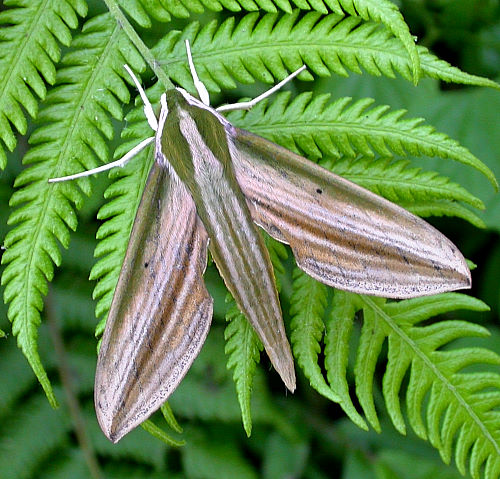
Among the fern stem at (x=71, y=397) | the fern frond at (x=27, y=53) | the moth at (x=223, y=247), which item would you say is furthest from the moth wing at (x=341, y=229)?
the fern stem at (x=71, y=397)

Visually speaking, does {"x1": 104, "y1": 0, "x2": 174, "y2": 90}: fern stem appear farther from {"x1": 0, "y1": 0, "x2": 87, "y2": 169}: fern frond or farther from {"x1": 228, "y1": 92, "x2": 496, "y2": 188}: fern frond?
{"x1": 228, "y1": 92, "x2": 496, "y2": 188}: fern frond

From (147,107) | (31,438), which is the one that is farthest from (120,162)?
(31,438)

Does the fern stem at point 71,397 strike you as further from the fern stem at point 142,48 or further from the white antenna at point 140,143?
the fern stem at point 142,48

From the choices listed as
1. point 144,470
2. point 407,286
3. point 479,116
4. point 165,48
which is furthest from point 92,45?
point 479,116

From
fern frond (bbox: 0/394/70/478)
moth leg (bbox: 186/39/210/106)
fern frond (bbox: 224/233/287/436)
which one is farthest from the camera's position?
fern frond (bbox: 0/394/70/478)

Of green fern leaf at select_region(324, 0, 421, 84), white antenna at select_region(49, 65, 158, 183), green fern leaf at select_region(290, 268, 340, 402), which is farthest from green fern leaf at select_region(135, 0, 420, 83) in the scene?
green fern leaf at select_region(290, 268, 340, 402)
